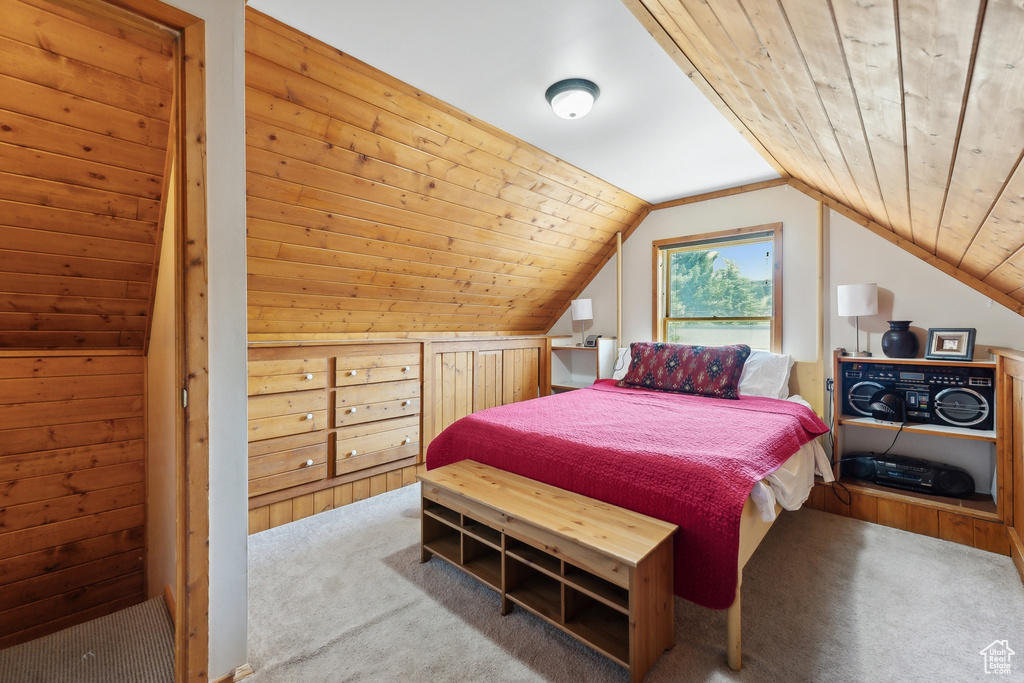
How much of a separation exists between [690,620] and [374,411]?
7.35 ft

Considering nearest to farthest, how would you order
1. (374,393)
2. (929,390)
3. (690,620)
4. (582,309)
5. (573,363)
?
(690,620) < (929,390) < (374,393) < (582,309) < (573,363)

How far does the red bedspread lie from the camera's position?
152cm

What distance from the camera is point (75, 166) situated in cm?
163

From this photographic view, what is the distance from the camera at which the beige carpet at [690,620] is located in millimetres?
1505

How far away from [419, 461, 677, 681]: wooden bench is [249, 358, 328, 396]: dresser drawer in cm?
114

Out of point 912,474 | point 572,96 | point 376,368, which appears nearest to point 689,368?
point 912,474

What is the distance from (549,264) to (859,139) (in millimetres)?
2585

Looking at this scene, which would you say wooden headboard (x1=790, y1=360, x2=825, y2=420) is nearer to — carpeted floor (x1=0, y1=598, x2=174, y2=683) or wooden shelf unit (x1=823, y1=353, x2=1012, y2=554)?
wooden shelf unit (x1=823, y1=353, x2=1012, y2=554)

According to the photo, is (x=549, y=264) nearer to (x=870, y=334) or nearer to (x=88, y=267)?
(x=870, y=334)

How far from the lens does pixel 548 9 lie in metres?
1.57

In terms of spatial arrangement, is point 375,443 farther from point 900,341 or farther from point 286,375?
point 900,341

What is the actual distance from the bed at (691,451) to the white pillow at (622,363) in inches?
17.3

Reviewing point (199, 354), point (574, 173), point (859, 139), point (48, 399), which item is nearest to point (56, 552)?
point (48, 399)

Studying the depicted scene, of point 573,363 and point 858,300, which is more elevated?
point 858,300
